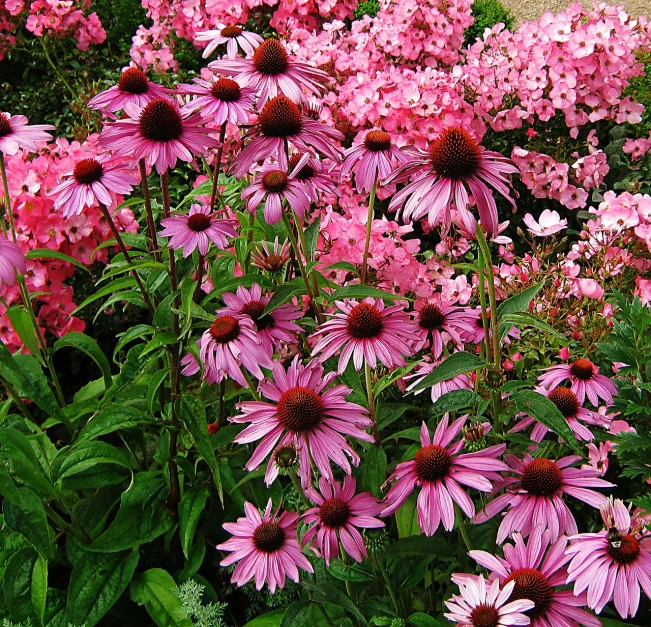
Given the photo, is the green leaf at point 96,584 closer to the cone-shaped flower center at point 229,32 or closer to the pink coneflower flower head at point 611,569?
the pink coneflower flower head at point 611,569

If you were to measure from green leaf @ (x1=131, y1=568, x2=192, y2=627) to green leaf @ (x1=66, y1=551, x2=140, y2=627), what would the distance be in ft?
0.18

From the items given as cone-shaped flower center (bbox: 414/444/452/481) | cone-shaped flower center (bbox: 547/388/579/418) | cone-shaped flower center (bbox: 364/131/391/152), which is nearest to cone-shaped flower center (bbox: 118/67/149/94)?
cone-shaped flower center (bbox: 364/131/391/152)

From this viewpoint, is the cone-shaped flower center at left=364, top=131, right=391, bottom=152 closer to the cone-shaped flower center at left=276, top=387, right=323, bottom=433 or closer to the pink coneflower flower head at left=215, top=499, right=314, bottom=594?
the cone-shaped flower center at left=276, top=387, right=323, bottom=433

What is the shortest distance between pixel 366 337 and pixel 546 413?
15.0 inches

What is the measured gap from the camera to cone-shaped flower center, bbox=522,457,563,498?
130cm

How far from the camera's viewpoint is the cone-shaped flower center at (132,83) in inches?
65.5

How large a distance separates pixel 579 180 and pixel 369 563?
95.1 inches

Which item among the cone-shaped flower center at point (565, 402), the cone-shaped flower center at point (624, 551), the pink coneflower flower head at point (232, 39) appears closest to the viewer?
the cone-shaped flower center at point (624, 551)

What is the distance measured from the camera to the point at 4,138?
173 cm

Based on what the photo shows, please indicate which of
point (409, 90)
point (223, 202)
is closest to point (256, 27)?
point (409, 90)

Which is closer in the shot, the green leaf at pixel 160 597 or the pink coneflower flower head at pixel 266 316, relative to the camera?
the pink coneflower flower head at pixel 266 316

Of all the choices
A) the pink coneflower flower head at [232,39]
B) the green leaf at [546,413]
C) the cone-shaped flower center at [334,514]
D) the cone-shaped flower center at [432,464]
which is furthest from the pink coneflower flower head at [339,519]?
the pink coneflower flower head at [232,39]

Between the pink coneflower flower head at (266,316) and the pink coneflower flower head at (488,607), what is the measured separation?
2.21ft

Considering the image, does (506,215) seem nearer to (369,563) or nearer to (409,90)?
(409,90)
